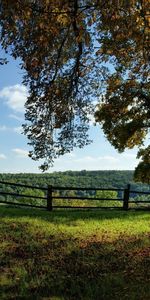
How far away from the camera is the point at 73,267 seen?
547 inches

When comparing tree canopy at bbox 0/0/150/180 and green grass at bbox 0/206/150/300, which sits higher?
tree canopy at bbox 0/0/150/180

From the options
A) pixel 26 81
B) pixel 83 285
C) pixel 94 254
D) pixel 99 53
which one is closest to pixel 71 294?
pixel 83 285

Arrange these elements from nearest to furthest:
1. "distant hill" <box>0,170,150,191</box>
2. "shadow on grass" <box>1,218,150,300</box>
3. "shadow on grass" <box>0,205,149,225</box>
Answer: "shadow on grass" <box>1,218,150,300</box> → "shadow on grass" <box>0,205,149,225</box> → "distant hill" <box>0,170,150,191</box>

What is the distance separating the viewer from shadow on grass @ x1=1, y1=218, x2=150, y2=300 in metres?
11.5

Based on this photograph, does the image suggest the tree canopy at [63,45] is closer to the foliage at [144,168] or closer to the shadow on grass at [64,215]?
the shadow on grass at [64,215]

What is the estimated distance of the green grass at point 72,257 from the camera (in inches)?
458

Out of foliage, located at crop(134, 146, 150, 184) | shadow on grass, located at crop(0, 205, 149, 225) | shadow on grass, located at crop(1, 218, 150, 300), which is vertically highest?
foliage, located at crop(134, 146, 150, 184)

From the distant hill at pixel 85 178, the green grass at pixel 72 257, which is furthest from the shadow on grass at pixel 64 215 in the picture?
the distant hill at pixel 85 178

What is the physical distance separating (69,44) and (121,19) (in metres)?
2.56

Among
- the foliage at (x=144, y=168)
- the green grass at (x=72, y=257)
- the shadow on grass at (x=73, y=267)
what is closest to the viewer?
the shadow on grass at (x=73, y=267)

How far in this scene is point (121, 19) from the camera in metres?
14.8

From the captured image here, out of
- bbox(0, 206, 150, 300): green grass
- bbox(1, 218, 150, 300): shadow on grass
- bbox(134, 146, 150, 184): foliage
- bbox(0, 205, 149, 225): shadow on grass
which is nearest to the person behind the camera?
bbox(1, 218, 150, 300): shadow on grass

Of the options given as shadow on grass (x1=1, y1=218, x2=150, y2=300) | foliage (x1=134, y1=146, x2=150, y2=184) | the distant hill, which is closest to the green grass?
shadow on grass (x1=1, y1=218, x2=150, y2=300)

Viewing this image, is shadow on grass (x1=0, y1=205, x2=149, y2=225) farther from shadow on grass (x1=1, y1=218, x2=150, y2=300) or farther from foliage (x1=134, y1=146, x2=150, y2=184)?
foliage (x1=134, y1=146, x2=150, y2=184)
